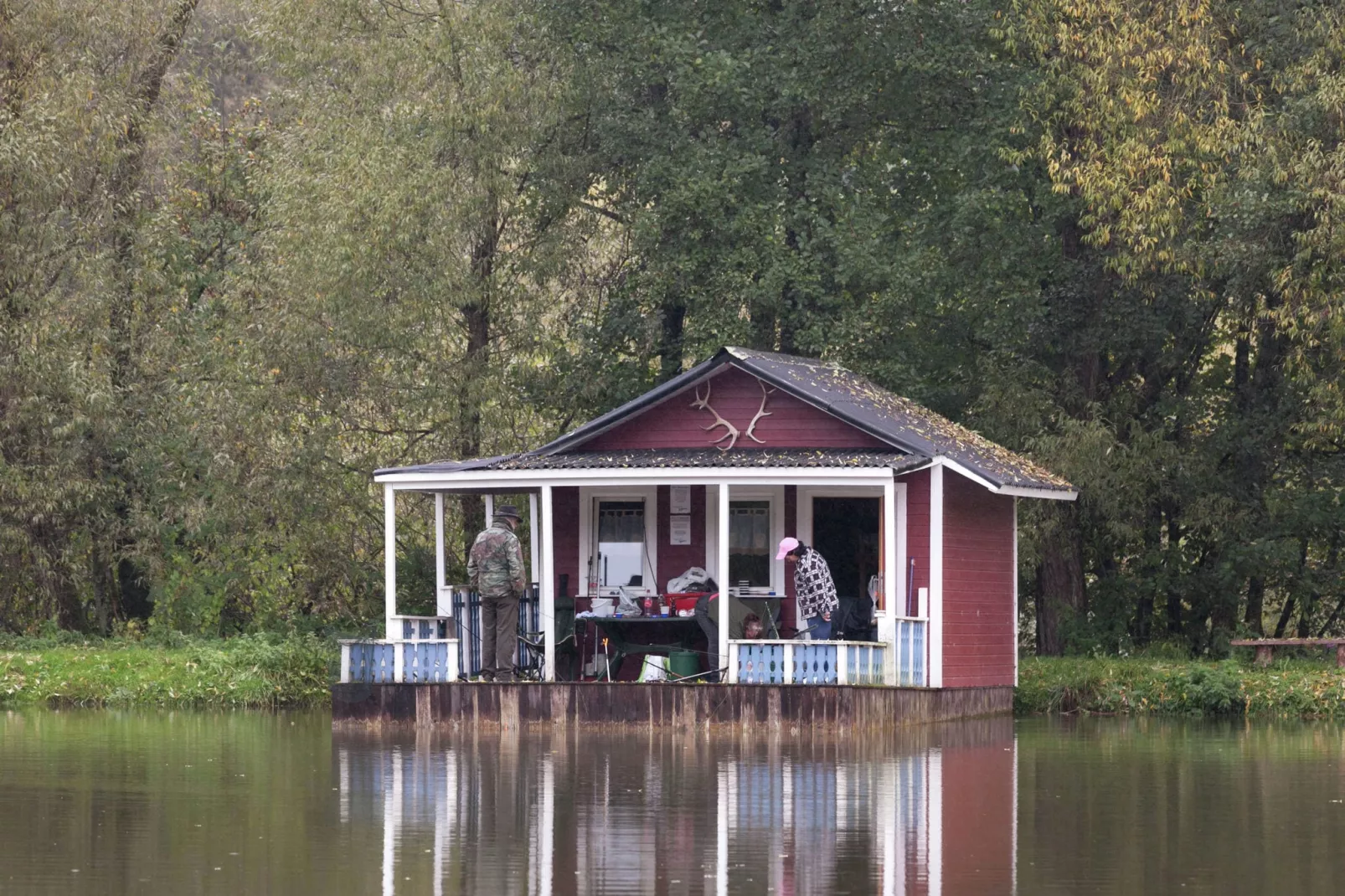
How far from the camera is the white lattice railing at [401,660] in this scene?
23000 millimetres

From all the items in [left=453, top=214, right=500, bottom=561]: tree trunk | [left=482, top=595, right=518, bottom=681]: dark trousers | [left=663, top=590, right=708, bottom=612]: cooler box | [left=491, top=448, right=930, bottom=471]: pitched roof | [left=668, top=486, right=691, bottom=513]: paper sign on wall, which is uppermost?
[left=453, top=214, right=500, bottom=561]: tree trunk

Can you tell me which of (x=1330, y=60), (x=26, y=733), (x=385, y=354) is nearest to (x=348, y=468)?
(x=385, y=354)

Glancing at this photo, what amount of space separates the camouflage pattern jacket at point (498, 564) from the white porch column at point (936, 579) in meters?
4.44

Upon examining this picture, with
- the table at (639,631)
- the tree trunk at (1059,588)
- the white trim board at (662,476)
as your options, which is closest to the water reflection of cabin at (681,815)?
the table at (639,631)

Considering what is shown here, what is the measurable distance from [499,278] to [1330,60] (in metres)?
12.9

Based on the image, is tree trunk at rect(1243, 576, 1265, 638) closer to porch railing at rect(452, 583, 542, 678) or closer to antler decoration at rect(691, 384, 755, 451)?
antler decoration at rect(691, 384, 755, 451)

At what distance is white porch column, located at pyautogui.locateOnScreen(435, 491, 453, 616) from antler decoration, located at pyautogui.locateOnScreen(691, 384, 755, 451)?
10.5 ft

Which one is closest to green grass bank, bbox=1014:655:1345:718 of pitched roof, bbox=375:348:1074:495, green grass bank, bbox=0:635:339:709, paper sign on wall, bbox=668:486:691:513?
pitched roof, bbox=375:348:1074:495

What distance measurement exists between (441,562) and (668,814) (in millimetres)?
11951

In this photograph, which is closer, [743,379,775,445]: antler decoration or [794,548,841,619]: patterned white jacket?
[794,548,841,619]: patterned white jacket

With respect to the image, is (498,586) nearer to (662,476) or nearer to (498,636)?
(498,636)

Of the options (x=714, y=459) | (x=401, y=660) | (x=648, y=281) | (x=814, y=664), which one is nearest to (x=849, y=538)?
(x=714, y=459)

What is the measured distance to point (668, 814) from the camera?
47.0ft

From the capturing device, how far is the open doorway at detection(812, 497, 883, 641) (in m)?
26.1
